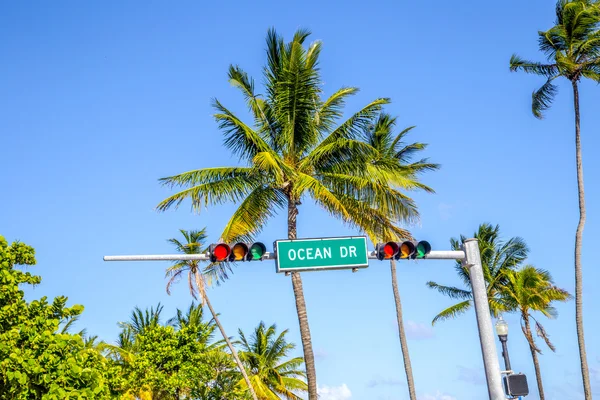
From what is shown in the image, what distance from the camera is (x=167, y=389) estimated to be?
34156 millimetres

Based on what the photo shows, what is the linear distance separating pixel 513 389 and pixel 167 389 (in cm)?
2354

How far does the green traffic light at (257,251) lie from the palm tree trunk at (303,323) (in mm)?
9091

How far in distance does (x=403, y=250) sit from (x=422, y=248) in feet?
1.13

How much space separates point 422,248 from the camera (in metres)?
13.3

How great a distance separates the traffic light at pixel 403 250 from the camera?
1318cm

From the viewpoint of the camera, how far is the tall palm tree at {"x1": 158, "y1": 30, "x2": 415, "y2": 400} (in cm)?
2272

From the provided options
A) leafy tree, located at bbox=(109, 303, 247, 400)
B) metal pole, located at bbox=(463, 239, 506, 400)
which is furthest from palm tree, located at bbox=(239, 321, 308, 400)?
metal pole, located at bbox=(463, 239, 506, 400)

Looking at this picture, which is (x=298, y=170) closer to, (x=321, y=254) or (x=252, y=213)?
(x=252, y=213)

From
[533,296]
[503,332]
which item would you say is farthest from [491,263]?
[503,332]

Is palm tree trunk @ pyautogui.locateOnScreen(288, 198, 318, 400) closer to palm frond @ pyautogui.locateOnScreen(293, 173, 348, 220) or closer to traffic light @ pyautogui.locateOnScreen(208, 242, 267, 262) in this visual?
palm frond @ pyautogui.locateOnScreen(293, 173, 348, 220)

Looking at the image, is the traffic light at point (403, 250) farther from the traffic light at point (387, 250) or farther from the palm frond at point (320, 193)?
the palm frond at point (320, 193)

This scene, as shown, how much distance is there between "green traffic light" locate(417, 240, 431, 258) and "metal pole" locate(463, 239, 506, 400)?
1048 mm

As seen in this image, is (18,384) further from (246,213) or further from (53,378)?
(246,213)

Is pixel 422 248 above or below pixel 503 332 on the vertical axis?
above
